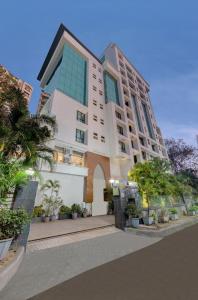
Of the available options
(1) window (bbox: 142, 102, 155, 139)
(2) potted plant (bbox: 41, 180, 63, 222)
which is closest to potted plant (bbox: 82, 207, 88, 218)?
(2) potted plant (bbox: 41, 180, 63, 222)

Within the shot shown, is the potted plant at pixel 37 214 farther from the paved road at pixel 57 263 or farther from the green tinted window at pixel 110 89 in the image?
the green tinted window at pixel 110 89

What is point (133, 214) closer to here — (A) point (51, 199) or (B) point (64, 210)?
(B) point (64, 210)

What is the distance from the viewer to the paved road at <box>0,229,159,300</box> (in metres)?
3.32

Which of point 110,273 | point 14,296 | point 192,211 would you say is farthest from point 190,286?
point 192,211

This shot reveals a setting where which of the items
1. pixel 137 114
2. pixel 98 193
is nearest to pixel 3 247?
pixel 98 193

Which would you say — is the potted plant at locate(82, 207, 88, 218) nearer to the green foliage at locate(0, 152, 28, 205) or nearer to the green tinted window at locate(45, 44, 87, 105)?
the green foliage at locate(0, 152, 28, 205)

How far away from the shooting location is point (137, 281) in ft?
11.6

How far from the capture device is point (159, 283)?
11.3 feet

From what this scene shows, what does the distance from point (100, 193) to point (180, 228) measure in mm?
9373

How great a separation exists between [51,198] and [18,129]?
25.0ft

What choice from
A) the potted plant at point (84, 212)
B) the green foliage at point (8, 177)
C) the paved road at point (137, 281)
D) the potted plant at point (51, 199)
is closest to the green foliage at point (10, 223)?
the green foliage at point (8, 177)

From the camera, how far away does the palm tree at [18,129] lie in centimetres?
855

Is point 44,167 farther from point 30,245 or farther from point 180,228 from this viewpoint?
point 180,228

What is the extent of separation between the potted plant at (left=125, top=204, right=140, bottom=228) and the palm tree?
722 centimetres
